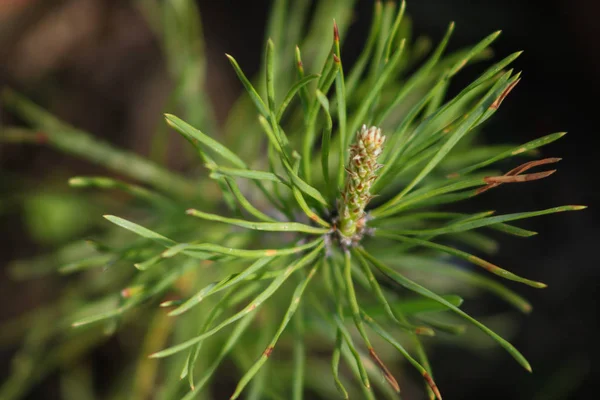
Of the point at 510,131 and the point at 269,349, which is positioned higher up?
the point at 510,131

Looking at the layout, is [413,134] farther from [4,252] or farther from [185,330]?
[4,252]

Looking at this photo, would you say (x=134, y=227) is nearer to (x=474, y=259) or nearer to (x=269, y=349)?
(x=269, y=349)

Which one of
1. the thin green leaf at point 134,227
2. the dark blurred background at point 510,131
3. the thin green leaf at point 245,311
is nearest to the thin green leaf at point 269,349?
the thin green leaf at point 245,311

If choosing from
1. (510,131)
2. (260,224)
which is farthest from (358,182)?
(510,131)

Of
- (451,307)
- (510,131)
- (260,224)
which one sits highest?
(510,131)

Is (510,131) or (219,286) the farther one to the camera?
(510,131)
